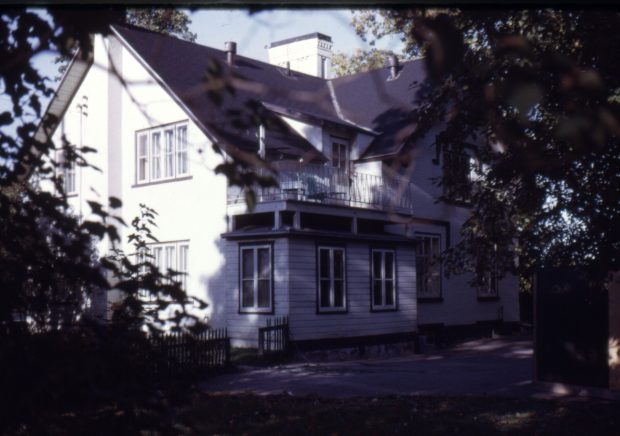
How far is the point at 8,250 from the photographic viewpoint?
382 centimetres

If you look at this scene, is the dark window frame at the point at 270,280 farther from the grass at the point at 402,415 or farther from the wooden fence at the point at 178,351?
the wooden fence at the point at 178,351

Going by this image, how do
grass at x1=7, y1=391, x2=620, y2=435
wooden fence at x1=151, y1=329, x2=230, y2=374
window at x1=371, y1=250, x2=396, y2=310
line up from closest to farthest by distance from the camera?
wooden fence at x1=151, y1=329, x2=230, y2=374 < grass at x1=7, y1=391, x2=620, y2=435 < window at x1=371, y1=250, x2=396, y2=310

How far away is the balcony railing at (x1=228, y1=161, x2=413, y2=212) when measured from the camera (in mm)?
20938

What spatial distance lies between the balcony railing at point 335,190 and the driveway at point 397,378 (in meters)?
4.31

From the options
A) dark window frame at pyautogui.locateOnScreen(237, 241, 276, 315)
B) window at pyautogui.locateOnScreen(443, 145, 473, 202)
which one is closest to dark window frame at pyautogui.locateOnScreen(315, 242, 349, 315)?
dark window frame at pyautogui.locateOnScreen(237, 241, 276, 315)

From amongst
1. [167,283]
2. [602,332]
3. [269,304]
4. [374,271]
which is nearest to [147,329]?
[167,283]

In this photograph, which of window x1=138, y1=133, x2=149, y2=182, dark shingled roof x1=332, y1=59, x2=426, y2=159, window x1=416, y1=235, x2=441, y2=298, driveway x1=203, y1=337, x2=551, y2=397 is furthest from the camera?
window x1=416, y1=235, x2=441, y2=298

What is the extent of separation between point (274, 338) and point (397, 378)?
469cm

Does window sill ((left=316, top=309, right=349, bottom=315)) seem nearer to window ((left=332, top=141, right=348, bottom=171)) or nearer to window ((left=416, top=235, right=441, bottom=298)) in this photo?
window ((left=332, top=141, right=348, bottom=171))

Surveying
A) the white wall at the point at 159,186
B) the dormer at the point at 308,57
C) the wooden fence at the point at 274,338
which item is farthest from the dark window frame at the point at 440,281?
the dormer at the point at 308,57

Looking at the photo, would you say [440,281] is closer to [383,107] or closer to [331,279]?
[331,279]

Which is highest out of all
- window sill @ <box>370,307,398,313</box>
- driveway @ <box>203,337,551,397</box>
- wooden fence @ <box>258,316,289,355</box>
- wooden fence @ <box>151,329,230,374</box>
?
wooden fence @ <box>151,329,230,374</box>

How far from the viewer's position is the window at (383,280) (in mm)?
23797

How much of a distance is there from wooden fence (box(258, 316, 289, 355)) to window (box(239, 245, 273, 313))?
59 centimetres
